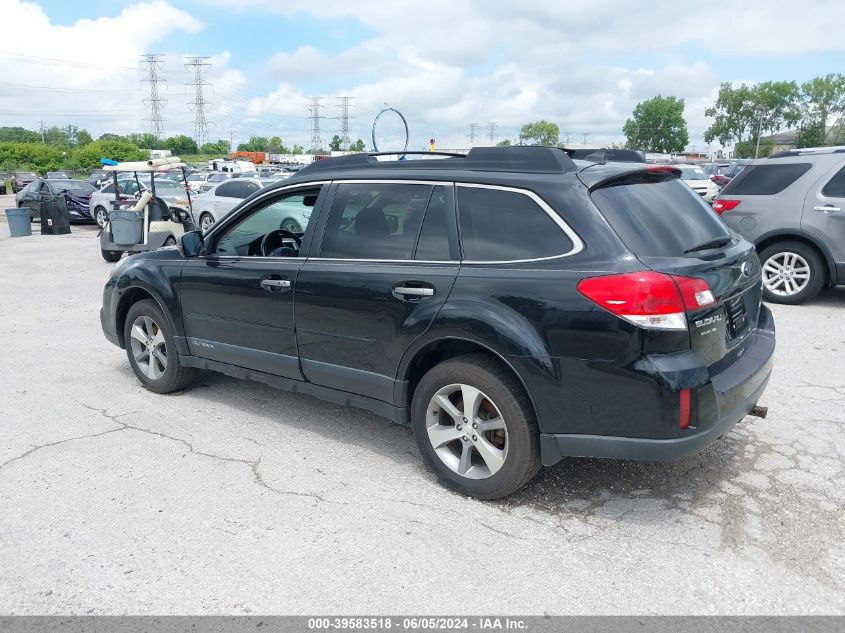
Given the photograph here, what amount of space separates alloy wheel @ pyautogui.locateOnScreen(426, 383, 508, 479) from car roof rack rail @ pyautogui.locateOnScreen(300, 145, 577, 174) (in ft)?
3.86

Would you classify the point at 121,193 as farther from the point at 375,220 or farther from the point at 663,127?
the point at 663,127

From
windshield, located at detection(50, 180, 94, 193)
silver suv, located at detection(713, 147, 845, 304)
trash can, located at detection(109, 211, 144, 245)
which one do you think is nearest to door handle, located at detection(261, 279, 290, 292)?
silver suv, located at detection(713, 147, 845, 304)

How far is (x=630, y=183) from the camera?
11.6ft

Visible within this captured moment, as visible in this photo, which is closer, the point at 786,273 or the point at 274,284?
the point at 274,284

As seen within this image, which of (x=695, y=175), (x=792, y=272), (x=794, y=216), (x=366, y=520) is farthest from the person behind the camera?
(x=695, y=175)

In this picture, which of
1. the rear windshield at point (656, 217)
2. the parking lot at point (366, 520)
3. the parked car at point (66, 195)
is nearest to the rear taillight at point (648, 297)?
the rear windshield at point (656, 217)

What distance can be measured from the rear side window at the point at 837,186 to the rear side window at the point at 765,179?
1.08 feet

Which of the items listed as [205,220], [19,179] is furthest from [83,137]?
[205,220]

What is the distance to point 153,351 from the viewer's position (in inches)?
212

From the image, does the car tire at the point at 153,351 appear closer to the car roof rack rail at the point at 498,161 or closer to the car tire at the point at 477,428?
the car roof rack rail at the point at 498,161

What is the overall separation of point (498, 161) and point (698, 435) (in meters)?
1.70

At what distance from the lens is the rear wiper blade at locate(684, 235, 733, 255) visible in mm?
3418

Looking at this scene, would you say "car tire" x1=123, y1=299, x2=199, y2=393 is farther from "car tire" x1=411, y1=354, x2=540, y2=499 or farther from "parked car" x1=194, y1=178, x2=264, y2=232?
"parked car" x1=194, y1=178, x2=264, y2=232

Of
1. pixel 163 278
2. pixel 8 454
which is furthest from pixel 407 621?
pixel 163 278
